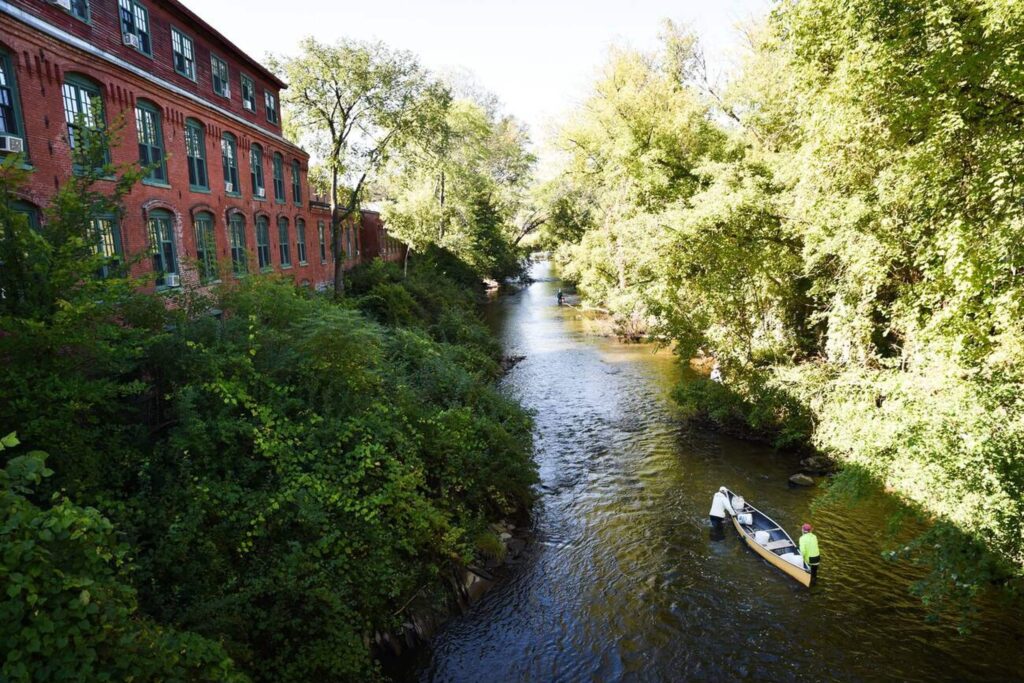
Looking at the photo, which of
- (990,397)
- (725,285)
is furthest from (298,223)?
(990,397)

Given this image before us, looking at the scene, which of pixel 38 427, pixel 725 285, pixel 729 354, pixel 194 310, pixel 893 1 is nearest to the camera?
pixel 38 427

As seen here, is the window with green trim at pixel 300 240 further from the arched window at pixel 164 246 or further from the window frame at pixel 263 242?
the arched window at pixel 164 246

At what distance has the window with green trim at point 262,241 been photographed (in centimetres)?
2584

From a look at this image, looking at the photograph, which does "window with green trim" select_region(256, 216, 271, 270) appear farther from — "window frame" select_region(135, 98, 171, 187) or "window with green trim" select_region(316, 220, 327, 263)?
"window frame" select_region(135, 98, 171, 187)

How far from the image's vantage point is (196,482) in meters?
8.73

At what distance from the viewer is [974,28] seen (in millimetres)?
9461

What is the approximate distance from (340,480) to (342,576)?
1597mm

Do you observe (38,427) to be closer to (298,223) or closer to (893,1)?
(893,1)

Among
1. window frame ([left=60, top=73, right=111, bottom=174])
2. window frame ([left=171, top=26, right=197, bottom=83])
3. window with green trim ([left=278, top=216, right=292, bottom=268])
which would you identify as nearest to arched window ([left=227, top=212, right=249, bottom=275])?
window with green trim ([left=278, top=216, right=292, bottom=268])

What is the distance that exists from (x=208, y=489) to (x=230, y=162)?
63.3 feet

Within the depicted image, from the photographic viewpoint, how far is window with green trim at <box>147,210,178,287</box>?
18406mm

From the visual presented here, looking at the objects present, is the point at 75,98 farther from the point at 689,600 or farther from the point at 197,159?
the point at 689,600

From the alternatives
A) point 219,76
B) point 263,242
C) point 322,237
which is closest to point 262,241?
point 263,242

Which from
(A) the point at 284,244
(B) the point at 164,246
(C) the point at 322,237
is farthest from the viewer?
(C) the point at 322,237
